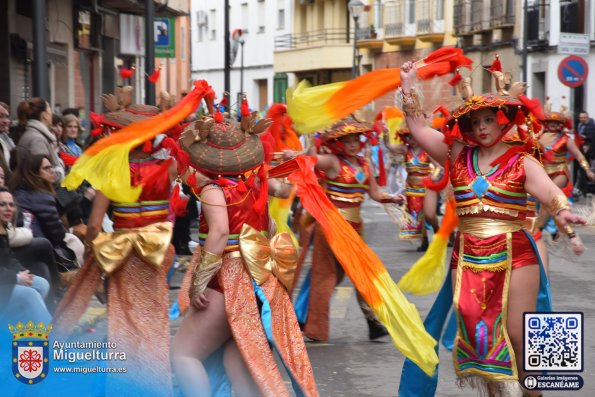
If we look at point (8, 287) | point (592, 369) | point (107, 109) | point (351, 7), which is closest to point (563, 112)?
point (592, 369)

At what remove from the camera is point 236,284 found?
20.1ft

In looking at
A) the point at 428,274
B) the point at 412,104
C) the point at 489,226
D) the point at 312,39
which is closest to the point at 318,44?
the point at 312,39

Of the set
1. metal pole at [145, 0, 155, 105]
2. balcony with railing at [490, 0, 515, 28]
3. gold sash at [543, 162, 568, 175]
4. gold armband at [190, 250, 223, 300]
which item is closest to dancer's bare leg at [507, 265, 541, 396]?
gold armband at [190, 250, 223, 300]

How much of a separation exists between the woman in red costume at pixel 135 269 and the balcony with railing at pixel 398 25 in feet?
134

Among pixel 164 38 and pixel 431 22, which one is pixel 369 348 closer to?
pixel 164 38

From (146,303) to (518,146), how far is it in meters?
2.39

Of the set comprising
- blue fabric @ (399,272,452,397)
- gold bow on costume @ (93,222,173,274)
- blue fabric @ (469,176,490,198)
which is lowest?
blue fabric @ (399,272,452,397)

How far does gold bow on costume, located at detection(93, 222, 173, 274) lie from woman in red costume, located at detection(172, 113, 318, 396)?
3.73 feet

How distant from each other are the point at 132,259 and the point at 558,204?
2.64 meters

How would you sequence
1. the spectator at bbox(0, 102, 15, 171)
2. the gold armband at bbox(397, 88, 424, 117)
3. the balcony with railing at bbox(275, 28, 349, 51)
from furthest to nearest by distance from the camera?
1. the balcony with railing at bbox(275, 28, 349, 51)
2. the spectator at bbox(0, 102, 15, 171)
3. the gold armband at bbox(397, 88, 424, 117)

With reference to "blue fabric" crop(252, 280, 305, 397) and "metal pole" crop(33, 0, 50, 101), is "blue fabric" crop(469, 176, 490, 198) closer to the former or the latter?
"blue fabric" crop(252, 280, 305, 397)

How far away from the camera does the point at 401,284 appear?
24.6ft

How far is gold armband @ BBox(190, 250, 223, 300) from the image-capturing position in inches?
238

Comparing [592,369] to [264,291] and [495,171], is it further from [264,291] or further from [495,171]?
[264,291]
